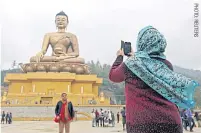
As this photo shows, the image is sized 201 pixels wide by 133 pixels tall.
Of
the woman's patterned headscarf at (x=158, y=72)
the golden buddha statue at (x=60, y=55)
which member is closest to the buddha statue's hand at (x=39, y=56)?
the golden buddha statue at (x=60, y=55)

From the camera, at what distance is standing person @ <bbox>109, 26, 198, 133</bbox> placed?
2.05m

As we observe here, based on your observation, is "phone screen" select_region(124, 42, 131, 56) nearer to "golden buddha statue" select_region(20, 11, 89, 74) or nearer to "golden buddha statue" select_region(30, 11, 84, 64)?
"golden buddha statue" select_region(20, 11, 89, 74)

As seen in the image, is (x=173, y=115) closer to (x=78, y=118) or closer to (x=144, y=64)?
(x=144, y=64)

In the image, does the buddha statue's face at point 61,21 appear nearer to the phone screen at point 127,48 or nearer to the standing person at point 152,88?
the phone screen at point 127,48

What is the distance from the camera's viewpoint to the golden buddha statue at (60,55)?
23.5 metres

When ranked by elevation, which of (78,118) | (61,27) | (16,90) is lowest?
(78,118)

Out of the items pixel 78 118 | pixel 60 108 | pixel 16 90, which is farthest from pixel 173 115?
pixel 16 90

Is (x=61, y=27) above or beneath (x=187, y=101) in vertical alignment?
above

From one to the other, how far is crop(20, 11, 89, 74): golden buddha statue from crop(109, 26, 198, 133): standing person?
21.3 meters

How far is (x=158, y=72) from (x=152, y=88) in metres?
0.10

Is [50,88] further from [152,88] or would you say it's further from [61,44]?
[152,88]

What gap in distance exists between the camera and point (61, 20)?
81.1 feet

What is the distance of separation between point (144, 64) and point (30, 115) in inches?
708

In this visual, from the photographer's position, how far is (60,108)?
534 cm
